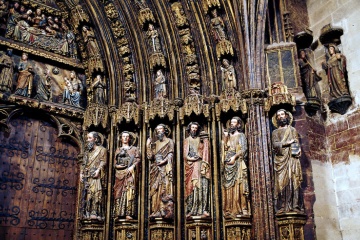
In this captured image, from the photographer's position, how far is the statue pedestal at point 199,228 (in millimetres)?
6711

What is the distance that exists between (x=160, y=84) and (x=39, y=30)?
8.84 ft

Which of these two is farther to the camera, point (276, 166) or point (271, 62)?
point (271, 62)

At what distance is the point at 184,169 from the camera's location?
7.23m

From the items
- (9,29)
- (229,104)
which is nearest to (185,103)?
(229,104)

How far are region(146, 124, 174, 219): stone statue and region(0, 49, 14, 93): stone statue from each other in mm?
2672

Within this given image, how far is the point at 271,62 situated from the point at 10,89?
15.6ft

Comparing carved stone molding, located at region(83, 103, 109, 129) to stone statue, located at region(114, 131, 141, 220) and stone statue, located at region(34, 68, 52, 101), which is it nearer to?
stone statue, located at region(114, 131, 141, 220)

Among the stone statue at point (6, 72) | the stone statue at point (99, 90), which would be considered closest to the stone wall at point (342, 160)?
the stone statue at point (99, 90)

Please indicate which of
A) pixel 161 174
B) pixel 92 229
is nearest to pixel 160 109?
pixel 161 174

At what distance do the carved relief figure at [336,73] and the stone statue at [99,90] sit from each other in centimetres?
442

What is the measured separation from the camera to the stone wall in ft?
23.8

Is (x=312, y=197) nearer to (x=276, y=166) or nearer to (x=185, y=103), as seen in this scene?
(x=276, y=166)

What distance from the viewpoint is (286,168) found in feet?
21.5

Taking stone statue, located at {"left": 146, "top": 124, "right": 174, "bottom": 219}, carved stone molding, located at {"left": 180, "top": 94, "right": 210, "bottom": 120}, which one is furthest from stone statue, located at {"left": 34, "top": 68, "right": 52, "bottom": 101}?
carved stone molding, located at {"left": 180, "top": 94, "right": 210, "bottom": 120}
